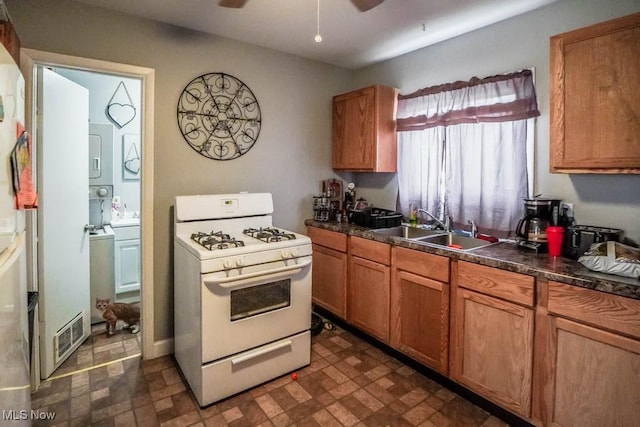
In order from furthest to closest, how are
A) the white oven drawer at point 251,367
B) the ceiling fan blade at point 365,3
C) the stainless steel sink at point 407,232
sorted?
the stainless steel sink at point 407,232
the white oven drawer at point 251,367
the ceiling fan blade at point 365,3

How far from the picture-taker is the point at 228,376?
2141 mm

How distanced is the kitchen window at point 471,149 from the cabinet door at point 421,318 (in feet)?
2.24

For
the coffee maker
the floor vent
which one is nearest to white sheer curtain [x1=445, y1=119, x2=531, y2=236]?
the coffee maker

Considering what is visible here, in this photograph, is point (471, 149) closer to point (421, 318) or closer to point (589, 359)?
point (421, 318)

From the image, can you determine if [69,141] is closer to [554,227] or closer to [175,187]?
[175,187]

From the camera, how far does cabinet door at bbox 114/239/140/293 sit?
3.54m

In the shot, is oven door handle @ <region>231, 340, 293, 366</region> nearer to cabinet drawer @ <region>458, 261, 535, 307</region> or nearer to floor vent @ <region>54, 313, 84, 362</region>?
cabinet drawer @ <region>458, 261, 535, 307</region>

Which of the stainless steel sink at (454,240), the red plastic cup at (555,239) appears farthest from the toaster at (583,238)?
the stainless steel sink at (454,240)

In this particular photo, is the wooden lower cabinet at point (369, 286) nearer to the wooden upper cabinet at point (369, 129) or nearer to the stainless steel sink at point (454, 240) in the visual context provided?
the stainless steel sink at point (454, 240)

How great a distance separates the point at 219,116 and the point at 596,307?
105 inches

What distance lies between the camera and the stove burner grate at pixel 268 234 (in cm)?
241

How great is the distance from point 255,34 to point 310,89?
2.54 feet

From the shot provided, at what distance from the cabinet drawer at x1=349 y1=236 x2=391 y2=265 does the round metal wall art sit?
1215mm

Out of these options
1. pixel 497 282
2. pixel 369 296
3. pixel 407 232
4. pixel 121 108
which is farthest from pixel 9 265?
pixel 121 108
